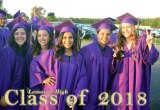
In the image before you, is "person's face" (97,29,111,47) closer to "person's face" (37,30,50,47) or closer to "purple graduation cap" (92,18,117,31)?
"purple graduation cap" (92,18,117,31)

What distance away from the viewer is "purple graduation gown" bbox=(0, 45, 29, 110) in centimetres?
568

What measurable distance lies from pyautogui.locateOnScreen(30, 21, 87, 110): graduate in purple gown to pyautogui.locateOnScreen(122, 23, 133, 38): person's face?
78 centimetres

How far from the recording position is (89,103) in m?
5.90

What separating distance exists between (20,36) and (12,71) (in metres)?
0.57

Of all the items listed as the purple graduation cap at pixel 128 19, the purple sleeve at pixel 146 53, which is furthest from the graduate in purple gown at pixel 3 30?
the purple sleeve at pixel 146 53

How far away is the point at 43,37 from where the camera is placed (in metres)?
6.41

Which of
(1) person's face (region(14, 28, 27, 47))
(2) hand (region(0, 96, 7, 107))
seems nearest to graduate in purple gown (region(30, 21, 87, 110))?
(1) person's face (region(14, 28, 27, 47))

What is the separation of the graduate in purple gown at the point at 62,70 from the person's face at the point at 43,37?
63cm

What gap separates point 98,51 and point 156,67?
922cm

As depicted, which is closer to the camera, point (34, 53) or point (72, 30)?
point (72, 30)

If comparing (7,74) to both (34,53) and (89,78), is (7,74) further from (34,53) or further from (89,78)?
(89,78)

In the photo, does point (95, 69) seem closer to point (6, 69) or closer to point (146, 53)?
point (146, 53)

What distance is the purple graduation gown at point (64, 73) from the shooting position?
5.54 meters

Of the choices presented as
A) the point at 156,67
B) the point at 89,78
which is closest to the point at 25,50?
the point at 89,78
